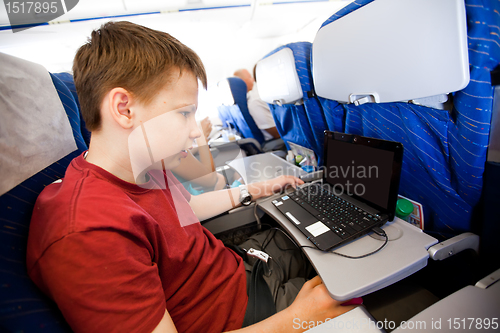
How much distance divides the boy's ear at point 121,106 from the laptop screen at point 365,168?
835 mm

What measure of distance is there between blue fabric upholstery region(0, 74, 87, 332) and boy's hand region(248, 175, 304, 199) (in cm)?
87

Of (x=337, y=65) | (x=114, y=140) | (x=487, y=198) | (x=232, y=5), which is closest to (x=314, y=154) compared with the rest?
(x=337, y=65)

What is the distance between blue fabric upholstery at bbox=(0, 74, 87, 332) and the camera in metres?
0.37

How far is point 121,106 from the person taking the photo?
57 centimetres

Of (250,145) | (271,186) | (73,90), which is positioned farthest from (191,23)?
(271,186)

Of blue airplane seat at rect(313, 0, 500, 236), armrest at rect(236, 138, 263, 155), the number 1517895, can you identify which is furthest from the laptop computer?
the number 1517895

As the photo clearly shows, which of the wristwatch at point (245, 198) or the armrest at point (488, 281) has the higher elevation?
the armrest at point (488, 281)

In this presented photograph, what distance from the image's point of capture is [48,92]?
0.66m

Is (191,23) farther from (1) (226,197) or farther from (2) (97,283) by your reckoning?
(2) (97,283)

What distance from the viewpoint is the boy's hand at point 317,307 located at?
63cm

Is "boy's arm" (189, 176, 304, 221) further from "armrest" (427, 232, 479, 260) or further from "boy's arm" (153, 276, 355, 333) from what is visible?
"armrest" (427, 232, 479, 260)

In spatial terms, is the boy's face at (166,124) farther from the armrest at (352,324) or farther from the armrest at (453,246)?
the armrest at (453,246)

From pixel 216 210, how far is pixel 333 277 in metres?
0.64

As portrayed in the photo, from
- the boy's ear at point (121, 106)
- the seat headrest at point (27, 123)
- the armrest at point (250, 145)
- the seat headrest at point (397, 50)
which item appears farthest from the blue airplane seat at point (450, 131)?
the armrest at point (250, 145)
